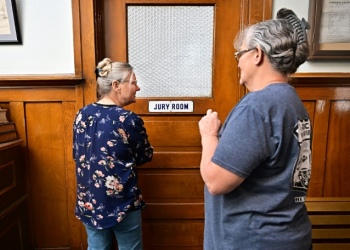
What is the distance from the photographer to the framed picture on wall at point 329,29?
1497mm

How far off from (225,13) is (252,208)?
4.29 ft

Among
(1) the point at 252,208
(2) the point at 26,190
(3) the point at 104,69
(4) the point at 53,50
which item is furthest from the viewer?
(2) the point at 26,190

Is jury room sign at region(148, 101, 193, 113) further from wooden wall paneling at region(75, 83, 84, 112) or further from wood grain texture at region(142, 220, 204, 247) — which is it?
wood grain texture at region(142, 220, 204, 247)

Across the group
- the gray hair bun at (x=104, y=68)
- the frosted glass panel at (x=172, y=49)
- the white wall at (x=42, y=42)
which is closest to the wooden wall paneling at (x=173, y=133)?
the frosted glass panel at (x=172, y=49)

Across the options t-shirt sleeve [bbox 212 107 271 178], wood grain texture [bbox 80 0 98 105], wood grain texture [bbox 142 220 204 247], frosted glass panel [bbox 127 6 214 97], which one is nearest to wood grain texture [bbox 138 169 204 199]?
wood grain texture [bbox 142 220 204 247]

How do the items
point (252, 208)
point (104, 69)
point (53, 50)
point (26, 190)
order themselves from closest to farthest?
point (252, 208) → point (104, 69) → point (53, 50) → point (26, 190)

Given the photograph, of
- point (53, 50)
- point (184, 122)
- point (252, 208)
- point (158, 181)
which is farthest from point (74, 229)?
point (252, 208)

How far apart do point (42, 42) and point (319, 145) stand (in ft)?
6.43

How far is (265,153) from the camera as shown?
0.68 m

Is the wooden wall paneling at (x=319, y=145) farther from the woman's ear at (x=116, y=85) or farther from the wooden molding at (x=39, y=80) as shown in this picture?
the wooden molding at (x=39, y=80)

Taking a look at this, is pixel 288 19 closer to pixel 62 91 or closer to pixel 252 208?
pixel 252 208

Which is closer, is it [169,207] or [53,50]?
[53,50]

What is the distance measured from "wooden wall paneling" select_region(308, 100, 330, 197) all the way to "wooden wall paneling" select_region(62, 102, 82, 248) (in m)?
1.63

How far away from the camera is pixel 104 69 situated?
3.94 ft
